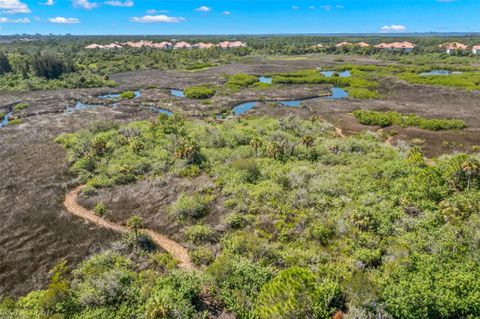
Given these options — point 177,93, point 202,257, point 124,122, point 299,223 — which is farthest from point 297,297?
point 177,93

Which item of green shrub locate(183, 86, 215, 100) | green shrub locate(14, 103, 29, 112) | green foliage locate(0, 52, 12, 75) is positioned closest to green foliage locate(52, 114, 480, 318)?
green shrub locate(14, 103, 29, 112)

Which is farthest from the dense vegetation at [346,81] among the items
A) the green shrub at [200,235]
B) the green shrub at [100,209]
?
the green shrub at [100,209]

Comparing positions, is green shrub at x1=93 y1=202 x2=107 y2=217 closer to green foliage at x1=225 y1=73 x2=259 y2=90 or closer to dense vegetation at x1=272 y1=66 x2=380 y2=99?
green foliage at x1=225 y1=73 x2=259 y2=90

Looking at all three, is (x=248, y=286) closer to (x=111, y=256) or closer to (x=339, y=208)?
(x=111, y=256)

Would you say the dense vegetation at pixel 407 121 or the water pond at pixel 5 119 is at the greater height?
the water pond at pixel 5 119

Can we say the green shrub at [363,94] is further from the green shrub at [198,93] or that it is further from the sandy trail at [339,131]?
the green shrub at [198,93]

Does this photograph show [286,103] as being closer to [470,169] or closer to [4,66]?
[470,169]
